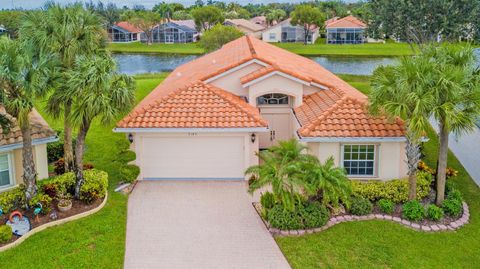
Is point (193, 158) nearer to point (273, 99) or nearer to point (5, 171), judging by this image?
point (273, 99)

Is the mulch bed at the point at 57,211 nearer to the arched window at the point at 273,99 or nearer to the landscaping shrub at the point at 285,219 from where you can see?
the landscaping shrub at the point at 285,219

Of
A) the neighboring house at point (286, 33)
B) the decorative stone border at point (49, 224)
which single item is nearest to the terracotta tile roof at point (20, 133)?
the decorative stone border at point (49, 224)

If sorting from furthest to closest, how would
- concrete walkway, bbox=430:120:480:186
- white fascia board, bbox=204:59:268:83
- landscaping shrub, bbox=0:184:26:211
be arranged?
white fascia board, bbox=204:59:268:83, concrete walkway, bbox=430:120:480:186, landscaping shrub, bbox=0:184:26:211

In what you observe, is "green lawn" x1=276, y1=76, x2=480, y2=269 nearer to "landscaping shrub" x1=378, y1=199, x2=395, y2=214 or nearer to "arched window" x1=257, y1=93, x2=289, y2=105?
"landscaping shrub" x1=378, y1=199, x2=395, y2=214

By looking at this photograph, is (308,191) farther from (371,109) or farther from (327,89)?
(327,89)

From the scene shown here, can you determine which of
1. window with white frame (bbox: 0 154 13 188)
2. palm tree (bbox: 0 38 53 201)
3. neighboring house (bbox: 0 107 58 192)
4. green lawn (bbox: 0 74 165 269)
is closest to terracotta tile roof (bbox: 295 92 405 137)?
green lawn (bbox: 0 74 165 269)
